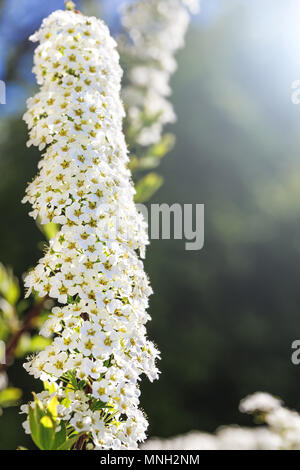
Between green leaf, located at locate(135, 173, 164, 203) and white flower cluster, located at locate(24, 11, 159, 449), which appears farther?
green leaf, located at locate(135, 173, 164, 203)

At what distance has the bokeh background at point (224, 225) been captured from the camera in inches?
372

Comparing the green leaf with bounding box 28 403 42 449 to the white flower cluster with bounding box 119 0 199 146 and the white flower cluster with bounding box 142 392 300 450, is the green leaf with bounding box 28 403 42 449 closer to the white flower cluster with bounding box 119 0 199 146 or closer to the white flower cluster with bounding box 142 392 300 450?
the white flower cluster with bounding box 142 392 300 450

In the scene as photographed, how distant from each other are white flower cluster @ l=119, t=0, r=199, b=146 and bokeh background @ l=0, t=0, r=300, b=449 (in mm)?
5073

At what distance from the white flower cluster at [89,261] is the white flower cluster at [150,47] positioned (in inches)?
69.8

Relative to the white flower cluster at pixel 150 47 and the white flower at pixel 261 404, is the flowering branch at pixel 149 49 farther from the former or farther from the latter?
the white flower at pixel 261 404

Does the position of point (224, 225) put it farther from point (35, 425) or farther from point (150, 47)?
point (35, 425)

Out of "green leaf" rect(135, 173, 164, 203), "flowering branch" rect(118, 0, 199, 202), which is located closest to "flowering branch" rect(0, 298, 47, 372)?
"green leaf" rect(135, 173, 164, 203)

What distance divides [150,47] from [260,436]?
2.67m

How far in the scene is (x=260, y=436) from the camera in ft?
7.88

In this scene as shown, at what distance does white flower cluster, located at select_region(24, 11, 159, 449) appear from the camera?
4.50 ft

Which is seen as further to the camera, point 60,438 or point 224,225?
point 224,225

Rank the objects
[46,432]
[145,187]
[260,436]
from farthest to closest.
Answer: [145,187] < [260,436] < [46,432]

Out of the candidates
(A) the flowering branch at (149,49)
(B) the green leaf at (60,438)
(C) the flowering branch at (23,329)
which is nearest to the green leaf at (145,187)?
(C) the flowering branch at (23,329)

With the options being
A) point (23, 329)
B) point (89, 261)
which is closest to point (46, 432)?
point (89, 261)
